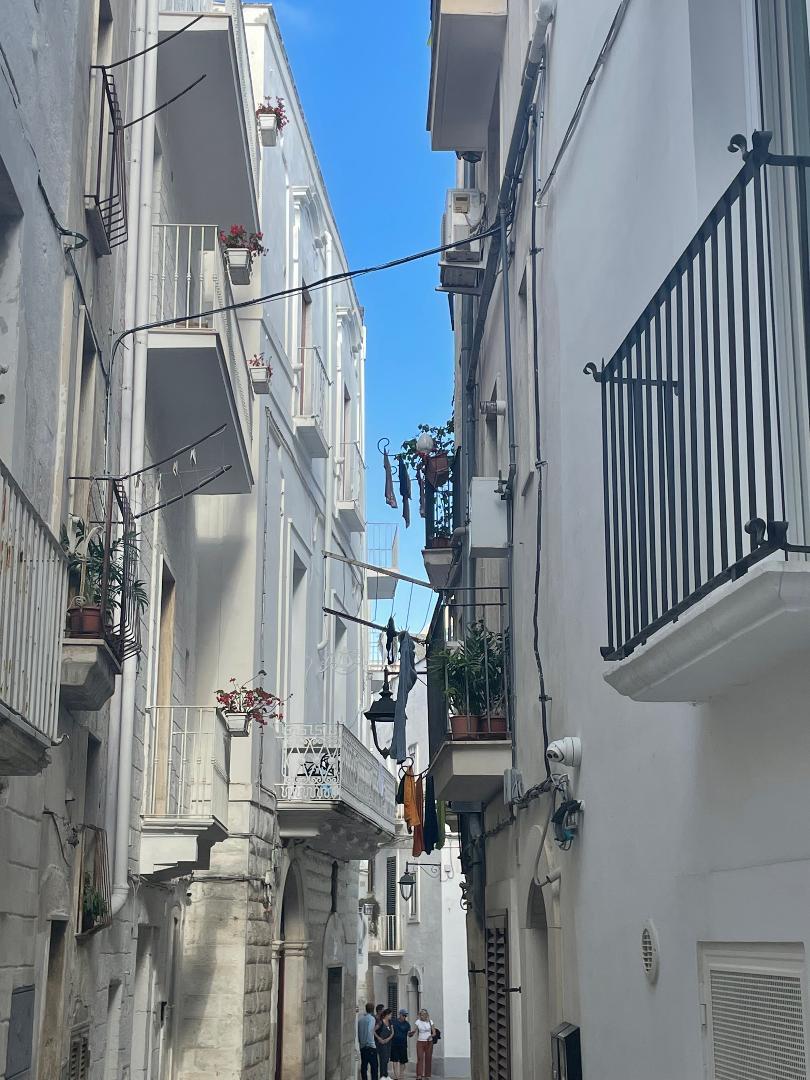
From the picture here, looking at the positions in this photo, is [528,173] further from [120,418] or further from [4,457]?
[4,457]

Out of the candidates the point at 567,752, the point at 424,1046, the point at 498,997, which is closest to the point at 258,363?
the point at 498,997

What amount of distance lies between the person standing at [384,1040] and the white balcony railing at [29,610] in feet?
75.0

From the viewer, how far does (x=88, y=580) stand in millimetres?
8086

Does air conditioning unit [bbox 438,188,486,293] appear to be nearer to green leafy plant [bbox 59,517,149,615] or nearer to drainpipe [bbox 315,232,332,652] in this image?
green leafy plant [bbox 59,517,149,615]

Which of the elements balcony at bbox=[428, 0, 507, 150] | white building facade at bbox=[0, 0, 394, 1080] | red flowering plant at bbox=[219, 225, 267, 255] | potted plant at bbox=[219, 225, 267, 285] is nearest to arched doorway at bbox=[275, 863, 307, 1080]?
white building facade at bbox=[0, 0, 394, 1080]

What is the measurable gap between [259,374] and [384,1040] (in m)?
16.7

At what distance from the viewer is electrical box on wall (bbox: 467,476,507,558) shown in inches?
445

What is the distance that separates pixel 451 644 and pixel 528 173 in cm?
415

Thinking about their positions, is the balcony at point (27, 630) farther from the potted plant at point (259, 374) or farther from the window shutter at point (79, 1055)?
the potted plant at point (259, 374)

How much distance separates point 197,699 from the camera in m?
15.8

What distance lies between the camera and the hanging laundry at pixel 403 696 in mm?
12938

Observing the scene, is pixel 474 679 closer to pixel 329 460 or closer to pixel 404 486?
pixel 404 486

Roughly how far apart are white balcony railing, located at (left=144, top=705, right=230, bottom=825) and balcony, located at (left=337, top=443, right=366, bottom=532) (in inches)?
433

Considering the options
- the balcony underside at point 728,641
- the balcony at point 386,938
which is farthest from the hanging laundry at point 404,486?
the balcony at point 386,938
